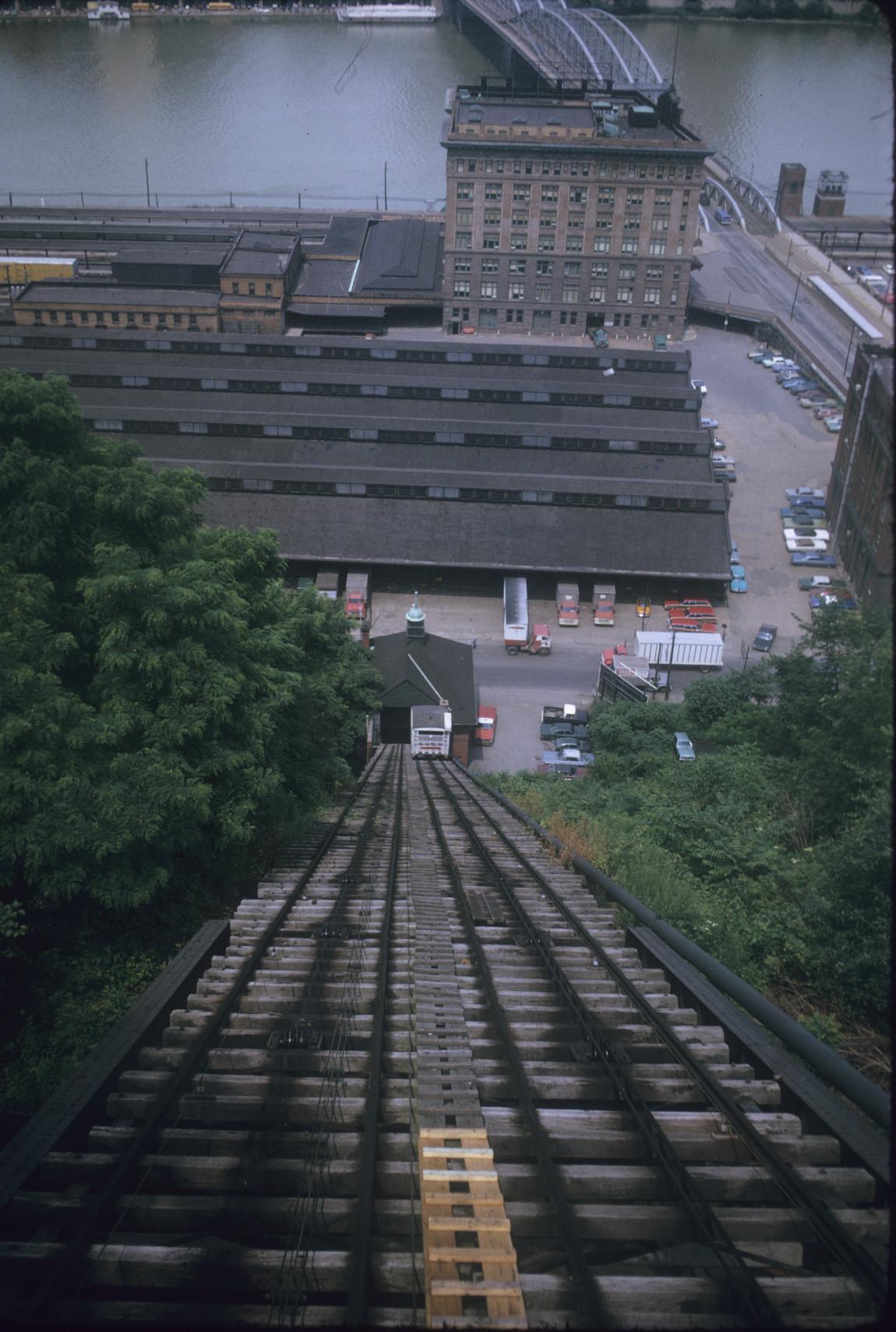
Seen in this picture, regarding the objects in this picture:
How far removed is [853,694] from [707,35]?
379 ft

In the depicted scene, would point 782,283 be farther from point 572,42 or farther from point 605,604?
point 605,604

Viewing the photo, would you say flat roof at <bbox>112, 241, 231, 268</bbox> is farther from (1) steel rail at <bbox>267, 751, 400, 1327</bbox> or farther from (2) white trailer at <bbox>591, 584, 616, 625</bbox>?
(1) steel rail at <bbox>267, 751, 400, 1327</bbox>

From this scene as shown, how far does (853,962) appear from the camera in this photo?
31.1 feet

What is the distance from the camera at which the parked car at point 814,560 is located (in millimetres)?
40125

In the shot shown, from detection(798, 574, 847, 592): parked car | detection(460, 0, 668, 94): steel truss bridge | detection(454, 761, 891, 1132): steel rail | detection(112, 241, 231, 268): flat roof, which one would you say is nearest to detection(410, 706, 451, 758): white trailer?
detection(454, 761, 891, 1132): steel rail

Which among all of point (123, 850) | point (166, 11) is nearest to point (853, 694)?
point (123, 850)

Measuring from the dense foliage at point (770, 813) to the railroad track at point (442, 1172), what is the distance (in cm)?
219

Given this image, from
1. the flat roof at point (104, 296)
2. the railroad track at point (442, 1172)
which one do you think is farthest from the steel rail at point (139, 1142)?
the flat roof at point (104, 296)

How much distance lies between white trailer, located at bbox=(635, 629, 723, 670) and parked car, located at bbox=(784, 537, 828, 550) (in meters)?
8.97

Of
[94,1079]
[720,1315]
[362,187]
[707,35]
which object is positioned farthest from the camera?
[707,35]

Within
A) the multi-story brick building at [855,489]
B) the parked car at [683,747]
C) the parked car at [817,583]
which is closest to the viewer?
the parked car at [683,747]

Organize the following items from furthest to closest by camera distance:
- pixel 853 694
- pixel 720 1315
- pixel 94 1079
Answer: pixel 853 694
pixel 94 1079
pixel 720 1315

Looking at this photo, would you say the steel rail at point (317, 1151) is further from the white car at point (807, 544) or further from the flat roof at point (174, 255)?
the flat roof at point (174, 255)

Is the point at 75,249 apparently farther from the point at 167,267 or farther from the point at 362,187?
the point at 362,187
